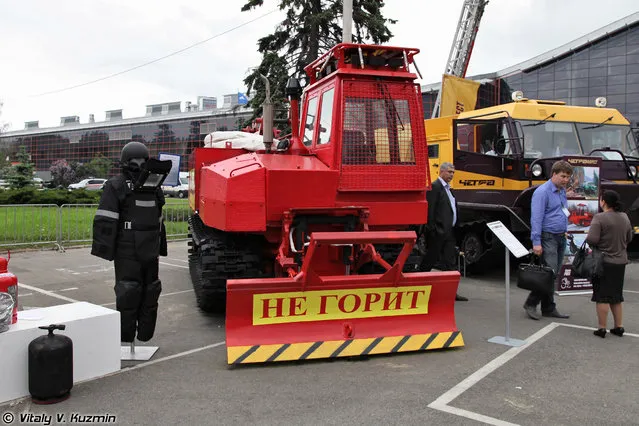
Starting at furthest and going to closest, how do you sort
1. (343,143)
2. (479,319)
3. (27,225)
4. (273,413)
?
(27,225) → (479,319) → (343,143) → (273,413)

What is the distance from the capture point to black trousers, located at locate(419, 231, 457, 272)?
292 inches

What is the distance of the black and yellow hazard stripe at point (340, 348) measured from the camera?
4754 mm

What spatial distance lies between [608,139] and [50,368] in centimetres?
1000

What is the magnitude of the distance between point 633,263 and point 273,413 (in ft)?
33.6

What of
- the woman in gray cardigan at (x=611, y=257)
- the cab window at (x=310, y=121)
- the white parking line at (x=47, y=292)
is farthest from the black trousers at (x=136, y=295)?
the woman in gray cardigan at (x=611, y=257)

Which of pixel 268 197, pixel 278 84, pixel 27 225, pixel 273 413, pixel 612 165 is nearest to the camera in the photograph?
pixel 273 413

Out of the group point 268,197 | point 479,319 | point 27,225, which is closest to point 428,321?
point 479,319

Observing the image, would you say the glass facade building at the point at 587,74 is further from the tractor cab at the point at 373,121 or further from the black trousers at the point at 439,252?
the tractor cab at the point at 373,121

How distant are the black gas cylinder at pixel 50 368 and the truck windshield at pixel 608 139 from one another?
908 centimetres

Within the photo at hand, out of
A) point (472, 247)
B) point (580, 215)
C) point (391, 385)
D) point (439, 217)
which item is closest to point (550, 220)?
point (439, 217)

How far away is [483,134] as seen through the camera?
9.64m

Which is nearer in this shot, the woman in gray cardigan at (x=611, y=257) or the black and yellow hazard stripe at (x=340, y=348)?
the black and yellow hazard stripe at (x=340, y=348)

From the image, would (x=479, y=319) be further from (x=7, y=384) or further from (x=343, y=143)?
(x=7, y=384)

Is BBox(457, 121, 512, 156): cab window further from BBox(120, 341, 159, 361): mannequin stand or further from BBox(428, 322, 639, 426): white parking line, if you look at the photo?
BBox(120, 341, 159, 361): mannequin stand
